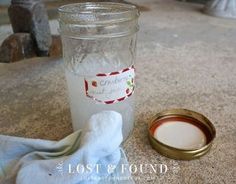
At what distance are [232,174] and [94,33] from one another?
0.30m

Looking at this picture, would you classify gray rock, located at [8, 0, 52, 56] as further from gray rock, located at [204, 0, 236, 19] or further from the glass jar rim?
gray rock, located at [204, 0, 236, 19]

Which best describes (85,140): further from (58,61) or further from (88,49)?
(58,61)

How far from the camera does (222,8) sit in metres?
1.47

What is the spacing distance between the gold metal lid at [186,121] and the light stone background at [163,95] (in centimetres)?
1

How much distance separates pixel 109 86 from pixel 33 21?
1.89ft

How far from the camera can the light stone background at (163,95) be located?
1.42 ft

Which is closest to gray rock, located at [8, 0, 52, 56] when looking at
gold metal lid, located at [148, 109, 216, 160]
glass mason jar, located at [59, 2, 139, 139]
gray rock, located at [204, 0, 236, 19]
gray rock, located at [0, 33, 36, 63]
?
gray rock, located at [0, 33, 36, 63]

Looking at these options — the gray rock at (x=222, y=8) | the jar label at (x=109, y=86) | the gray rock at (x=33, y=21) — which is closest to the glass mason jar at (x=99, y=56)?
the jar label at (x=109, y=86)

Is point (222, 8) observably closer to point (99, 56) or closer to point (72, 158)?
point (99, 56)

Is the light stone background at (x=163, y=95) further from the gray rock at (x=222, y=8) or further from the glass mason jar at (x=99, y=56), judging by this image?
the gray rock at (x=222, y=8)

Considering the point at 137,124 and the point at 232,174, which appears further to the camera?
the point at 137,124

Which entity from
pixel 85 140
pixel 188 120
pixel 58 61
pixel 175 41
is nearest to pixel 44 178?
pixel 85 140

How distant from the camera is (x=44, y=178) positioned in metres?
0.34

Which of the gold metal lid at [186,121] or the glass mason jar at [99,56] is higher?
the glass mason jar at [99,56]
